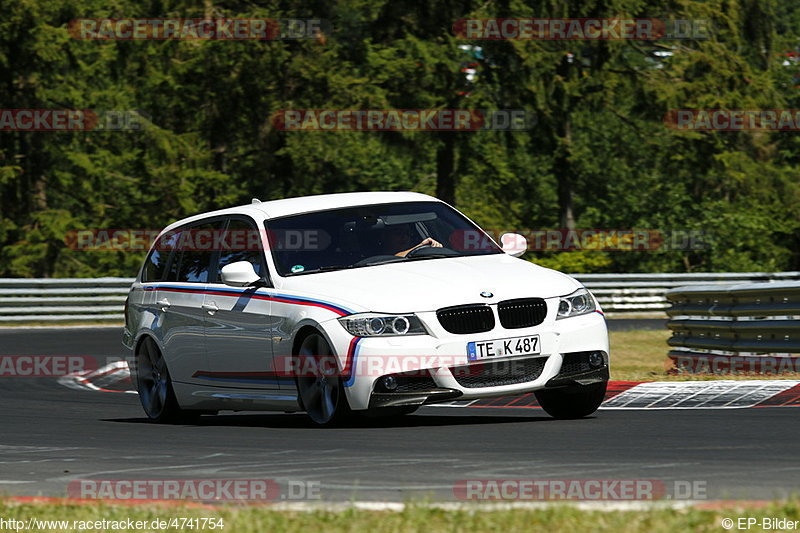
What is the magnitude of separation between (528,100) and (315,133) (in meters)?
5.70

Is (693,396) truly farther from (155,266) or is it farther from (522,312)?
(155,266)

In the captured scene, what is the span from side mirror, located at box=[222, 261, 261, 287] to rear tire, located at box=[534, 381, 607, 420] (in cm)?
223

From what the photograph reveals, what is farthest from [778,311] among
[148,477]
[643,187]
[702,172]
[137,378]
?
[643,187]

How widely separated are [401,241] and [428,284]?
115cm

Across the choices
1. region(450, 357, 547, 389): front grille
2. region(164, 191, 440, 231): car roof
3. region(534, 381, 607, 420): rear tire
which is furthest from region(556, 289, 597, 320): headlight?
region(164, 191, 440, 231): car roof

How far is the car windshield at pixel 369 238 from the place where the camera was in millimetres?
10406

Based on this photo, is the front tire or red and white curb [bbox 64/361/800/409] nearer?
the front tire

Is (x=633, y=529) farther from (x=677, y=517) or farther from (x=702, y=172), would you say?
(x=702, y=172)

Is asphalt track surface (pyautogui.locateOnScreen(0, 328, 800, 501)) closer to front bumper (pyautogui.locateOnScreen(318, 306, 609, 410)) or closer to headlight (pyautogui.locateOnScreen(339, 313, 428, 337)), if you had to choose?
front bumper (pyautogui.locateOnScreen(318, 306, 609, 410))

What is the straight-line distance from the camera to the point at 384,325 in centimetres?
933

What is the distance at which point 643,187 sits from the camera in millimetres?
49844

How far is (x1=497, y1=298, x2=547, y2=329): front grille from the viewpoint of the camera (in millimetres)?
9484

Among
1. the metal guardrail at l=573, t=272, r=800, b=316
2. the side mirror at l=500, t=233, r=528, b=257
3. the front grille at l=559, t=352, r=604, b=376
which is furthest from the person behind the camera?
the metal guardrail at l=573, t=272, r=800, b=316

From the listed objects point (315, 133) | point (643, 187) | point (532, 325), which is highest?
point (532, 325)
